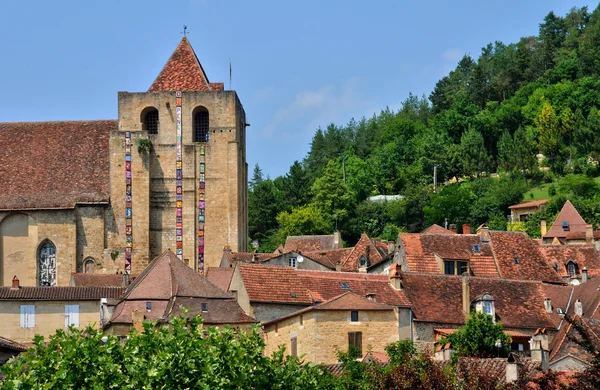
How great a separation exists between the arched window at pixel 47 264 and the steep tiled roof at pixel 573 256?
23.1 m

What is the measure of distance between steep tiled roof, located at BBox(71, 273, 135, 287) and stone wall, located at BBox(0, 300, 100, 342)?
23.9 feet

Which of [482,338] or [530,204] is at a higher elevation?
[530,204]

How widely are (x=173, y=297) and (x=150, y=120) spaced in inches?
1017

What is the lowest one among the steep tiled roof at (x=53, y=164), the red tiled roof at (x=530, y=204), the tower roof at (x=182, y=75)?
the red tiled roof at (x=530, y=204)

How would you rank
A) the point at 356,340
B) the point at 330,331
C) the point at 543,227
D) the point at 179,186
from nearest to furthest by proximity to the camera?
the point at 330,331 < the point at 356,340 < the point at 179,186 < the point at 543,227

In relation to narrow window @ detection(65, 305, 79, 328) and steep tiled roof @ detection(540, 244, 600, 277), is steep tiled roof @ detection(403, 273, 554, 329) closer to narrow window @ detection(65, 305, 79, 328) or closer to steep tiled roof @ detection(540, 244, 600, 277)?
steep tiled roof @ detection(540, 244, 600, 277)

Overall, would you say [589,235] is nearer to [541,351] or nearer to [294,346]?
[294,346]

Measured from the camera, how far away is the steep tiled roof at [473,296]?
160 ft

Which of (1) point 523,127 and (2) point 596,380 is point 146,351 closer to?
(2) point 596,380

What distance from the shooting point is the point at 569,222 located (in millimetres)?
80250

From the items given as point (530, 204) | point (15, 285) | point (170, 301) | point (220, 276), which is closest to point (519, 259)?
point (220, 276)

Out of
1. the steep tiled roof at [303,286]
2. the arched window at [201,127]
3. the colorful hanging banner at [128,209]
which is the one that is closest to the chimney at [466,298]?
the steep tiled roof at [303,286]

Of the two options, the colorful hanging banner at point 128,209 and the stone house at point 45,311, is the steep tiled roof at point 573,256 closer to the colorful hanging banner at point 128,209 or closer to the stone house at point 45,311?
the colorful hanging banner at point 128,209

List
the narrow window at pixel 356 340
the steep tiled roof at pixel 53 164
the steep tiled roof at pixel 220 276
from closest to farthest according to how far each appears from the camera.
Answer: the narrow window at pixel 356 340, the steep tiled roof at pixel 220 276, the steep tiled roof at pixel 53 164
